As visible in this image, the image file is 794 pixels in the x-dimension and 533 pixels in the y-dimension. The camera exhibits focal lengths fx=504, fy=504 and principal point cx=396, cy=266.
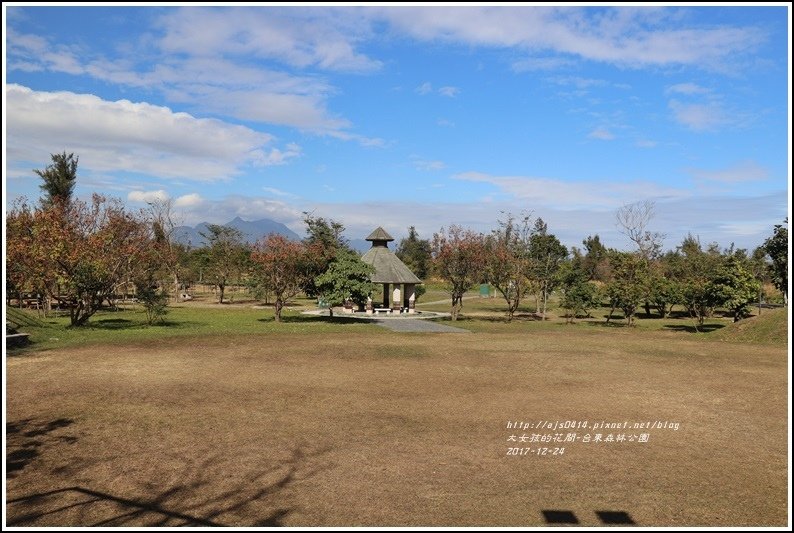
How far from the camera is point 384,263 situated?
48.8m

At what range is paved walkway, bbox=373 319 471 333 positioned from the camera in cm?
3288

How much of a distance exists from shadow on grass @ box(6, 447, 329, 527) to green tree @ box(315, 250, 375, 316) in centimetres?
2754

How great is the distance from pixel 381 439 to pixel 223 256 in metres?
51.3

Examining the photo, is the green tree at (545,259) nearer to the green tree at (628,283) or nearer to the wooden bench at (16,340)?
the green tree at (628,283)

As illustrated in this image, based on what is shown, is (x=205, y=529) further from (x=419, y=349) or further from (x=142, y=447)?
(x=419, y=349)

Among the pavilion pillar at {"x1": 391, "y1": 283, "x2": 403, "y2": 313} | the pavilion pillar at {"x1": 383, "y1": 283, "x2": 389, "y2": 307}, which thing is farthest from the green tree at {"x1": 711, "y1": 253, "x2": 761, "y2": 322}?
the pavilion pillar at {"x1": 383, "y1": 283, "x2": 389, "y2": 307}

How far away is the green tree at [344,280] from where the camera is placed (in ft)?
121

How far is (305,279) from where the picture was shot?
1526 inches

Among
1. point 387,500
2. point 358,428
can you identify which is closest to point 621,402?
point 358,428

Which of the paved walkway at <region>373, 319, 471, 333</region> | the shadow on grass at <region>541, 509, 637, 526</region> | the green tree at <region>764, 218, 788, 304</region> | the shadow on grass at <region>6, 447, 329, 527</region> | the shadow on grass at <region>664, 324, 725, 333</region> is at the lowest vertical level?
the shadow on grass at <region>6, 447, 329, 527</region>

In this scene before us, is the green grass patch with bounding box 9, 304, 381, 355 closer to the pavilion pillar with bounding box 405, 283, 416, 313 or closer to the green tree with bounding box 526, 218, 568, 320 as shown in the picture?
the pavilion pillar with bounding box 405, 283, 416, 313

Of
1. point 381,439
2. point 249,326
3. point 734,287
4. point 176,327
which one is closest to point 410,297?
point 249,326

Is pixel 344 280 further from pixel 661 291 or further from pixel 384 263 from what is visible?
pixel 661 291

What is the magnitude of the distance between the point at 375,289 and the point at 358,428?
1103 inches
